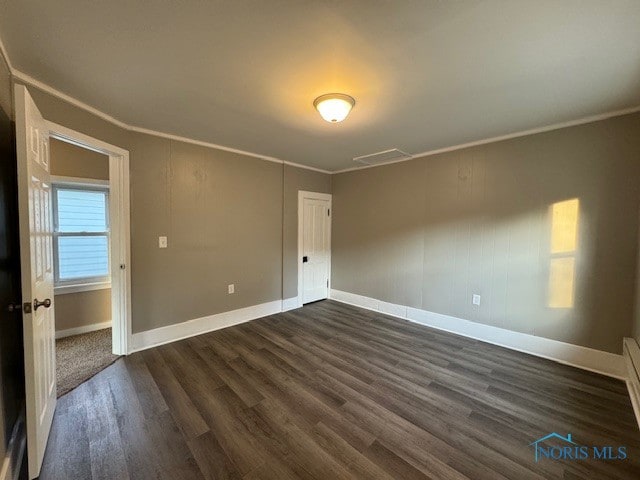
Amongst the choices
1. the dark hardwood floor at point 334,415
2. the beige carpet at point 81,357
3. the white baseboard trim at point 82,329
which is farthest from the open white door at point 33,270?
the white baseboard trim at point 82,329

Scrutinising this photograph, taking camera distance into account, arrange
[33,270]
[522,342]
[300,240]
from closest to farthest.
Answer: [33,270] → [522,342] → [300,240]

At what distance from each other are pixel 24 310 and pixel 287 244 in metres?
3.11

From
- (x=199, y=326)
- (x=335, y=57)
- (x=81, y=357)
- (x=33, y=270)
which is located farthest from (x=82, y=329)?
(x=335, y=57)

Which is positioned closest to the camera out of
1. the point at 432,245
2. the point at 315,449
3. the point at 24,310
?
the point at 24,310

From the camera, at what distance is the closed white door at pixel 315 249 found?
14.9 ft

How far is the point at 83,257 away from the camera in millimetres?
3375

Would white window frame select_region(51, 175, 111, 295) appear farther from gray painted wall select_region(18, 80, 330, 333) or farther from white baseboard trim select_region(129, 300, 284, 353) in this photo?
white baseboard trim select_region(129, 300, 284, 353)

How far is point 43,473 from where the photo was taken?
4.67 ft

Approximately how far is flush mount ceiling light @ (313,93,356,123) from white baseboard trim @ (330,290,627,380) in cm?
297

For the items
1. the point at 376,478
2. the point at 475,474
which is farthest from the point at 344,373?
the point at 475,474

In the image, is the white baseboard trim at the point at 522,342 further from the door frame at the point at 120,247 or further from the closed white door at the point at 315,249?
the door frame at the point at 120,247

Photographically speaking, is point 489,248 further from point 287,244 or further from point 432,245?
point 287,244

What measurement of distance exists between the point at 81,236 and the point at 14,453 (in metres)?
2.70

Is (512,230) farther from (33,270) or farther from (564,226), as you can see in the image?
(33,270)
